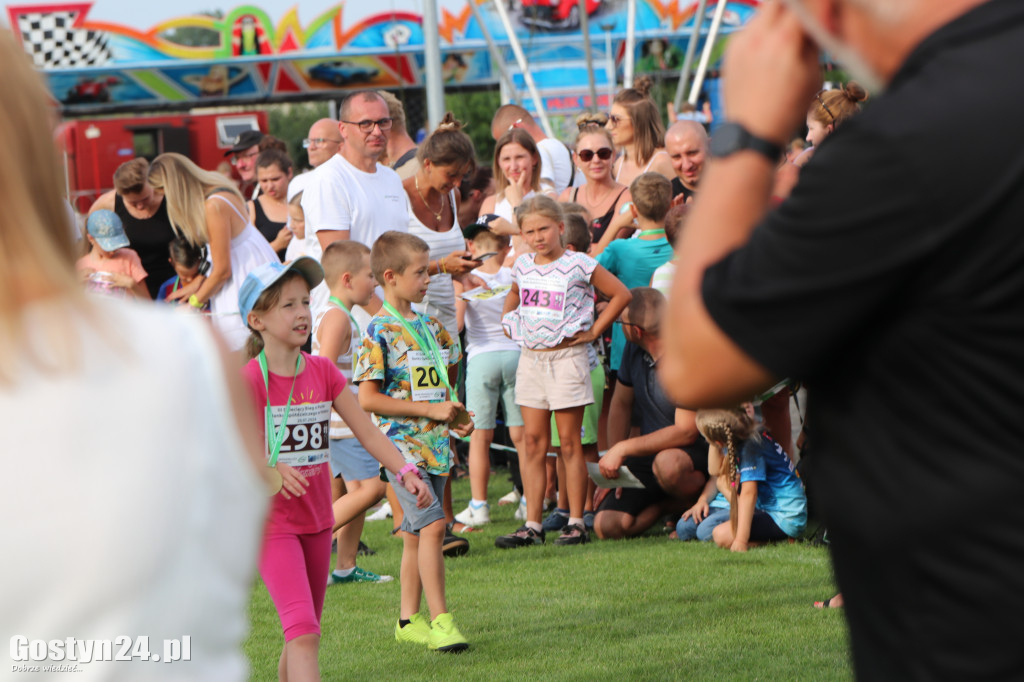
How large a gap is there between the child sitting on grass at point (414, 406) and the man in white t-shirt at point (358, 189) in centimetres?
142

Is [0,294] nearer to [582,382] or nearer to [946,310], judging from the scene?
[946,310]

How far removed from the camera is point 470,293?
7.84 meters

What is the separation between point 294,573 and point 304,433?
514 millimetres

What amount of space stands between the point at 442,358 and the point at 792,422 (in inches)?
127

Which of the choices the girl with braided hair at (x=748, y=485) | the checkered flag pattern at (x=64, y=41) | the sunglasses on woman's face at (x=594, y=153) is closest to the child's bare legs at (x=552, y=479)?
the girl with braided hair at (x=748, y=485)

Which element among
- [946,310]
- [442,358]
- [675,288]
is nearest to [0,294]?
[675,288]

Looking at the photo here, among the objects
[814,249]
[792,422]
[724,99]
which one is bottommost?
[792,422]

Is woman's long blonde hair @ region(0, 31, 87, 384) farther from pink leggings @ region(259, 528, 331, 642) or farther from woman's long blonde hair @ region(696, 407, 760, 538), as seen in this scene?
woman's long blonde hair @ region(696, 407, 760, 538)

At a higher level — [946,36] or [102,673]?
[946,36]

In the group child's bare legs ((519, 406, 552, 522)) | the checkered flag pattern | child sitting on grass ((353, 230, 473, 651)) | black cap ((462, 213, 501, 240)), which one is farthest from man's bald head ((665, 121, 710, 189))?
the checkered flag pattern

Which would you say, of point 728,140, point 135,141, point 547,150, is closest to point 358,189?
point 547,150

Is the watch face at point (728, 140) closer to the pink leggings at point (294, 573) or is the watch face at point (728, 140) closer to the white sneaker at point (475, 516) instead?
the pink leggings at point (294, 573)

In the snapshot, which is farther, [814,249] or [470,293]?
[470,293]

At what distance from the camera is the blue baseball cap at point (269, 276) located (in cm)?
411
